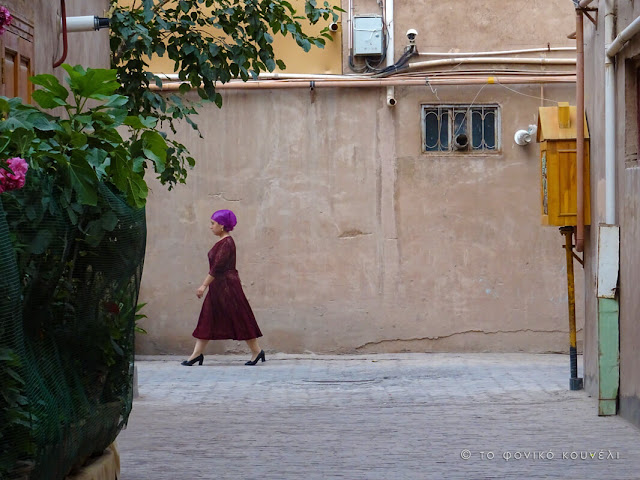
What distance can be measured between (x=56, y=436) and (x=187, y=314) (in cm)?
980

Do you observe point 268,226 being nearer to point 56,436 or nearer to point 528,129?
point 528,129

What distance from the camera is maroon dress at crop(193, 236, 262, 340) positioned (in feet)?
45.2

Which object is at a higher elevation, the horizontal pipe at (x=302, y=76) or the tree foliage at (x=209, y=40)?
the horizontal pipe at (x=302, y=76)

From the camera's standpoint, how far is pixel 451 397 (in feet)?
35.3

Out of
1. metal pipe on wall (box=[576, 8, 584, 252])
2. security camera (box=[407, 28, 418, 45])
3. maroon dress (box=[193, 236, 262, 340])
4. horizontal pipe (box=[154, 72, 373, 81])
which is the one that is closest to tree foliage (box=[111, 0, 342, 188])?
metal pipe on wall (box=[576, 8, 584, 252])

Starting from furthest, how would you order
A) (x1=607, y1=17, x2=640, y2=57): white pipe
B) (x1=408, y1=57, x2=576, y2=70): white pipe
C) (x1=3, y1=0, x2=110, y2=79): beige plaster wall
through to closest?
(x1=408, y1=57, x2=576, y2=70): white pipe < (x1=607, y1=17, x2=640, y2=57): white pipe < (x1=3, y1=0, x2=110, y2=79): beige plaster wall

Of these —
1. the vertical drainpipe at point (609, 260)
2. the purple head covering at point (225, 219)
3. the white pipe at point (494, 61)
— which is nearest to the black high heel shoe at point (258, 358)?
the purple head covering at point (225, 219)

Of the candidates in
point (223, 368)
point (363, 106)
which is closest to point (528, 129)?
point (363, 106)

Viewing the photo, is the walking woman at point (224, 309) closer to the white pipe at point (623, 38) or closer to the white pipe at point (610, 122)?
the white pipe at point (610, 122)

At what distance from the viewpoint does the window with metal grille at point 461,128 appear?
14844 millimetres

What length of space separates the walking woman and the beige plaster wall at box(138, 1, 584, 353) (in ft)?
3.43

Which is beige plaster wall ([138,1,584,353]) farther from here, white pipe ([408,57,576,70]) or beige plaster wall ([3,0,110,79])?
beige plaster wall ([3,0,110,79])

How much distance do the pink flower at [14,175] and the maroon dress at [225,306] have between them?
913cm

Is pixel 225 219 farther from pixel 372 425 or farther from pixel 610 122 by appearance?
pixel 610 122
